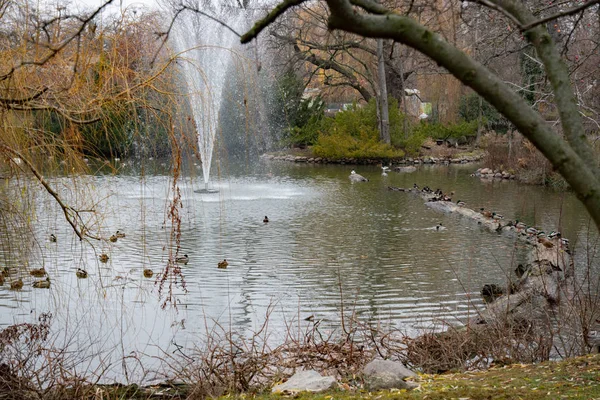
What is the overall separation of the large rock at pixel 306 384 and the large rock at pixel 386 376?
0.22 m

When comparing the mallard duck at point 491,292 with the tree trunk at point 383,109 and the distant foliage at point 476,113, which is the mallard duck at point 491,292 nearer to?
the tree trunk at point 383,109

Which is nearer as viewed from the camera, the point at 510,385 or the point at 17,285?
the point at 510,385

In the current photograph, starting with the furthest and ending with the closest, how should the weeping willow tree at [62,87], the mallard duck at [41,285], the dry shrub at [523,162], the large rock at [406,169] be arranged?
the large rock at [406,169] → the dry shrub at [523,162] → the mallard duck at [41,285] → the weeping willow tree at [62,87]

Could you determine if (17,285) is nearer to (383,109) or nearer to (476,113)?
(383,109)

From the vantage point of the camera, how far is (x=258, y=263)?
353 inches

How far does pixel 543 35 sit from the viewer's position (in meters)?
→ 2.60

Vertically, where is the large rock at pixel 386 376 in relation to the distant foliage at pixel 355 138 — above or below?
below

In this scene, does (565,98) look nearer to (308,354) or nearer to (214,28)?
(308,354)

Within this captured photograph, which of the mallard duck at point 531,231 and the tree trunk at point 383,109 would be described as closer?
the mallard duck at point 531,231

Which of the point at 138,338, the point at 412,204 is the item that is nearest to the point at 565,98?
the point at 138,338

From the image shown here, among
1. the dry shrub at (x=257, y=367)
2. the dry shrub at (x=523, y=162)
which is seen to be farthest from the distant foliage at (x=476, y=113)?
the dry shrub at (x=257, y=367)

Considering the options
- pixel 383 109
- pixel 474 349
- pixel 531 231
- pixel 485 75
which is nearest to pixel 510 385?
pixel 474 349

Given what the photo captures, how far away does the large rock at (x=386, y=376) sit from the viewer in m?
3.78

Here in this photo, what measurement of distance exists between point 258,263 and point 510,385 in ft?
18.5
